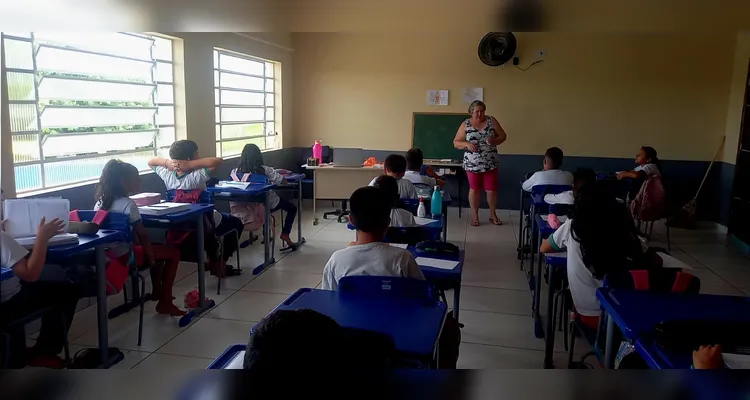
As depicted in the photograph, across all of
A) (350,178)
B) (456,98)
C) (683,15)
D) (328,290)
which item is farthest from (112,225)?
(456,98)

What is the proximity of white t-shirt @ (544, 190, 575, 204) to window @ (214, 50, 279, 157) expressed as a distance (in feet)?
12.2

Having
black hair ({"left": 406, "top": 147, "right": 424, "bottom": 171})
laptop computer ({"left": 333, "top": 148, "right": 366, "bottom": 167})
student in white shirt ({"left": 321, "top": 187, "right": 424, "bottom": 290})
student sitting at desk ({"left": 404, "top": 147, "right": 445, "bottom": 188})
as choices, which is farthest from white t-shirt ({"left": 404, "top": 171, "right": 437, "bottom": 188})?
student in white shirt ({"left": 321, "top": 187, "right": 424, "bottom": 290})

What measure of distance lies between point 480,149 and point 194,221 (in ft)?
13.2

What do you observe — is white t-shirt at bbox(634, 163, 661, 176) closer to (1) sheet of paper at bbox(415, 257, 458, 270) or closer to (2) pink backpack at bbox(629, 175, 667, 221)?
(2) pink backpack at bbox(629, 175, 667, 221)

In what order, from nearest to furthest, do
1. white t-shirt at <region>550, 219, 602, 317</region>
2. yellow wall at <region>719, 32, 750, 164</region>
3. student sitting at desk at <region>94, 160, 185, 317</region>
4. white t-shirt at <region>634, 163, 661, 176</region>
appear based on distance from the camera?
white t-shirt at <region>550, 219, 602, 317</region> < student sitting at desk at <region>94, 160, 185, 317</region> < white t-shirt at <region>634, 163, 661, 176</region> < yellow wall at <region>719, 32, 750, 164</region>

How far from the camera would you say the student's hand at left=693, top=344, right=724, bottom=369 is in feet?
4.04

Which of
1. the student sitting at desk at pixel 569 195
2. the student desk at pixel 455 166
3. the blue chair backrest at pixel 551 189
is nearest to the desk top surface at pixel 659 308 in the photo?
the student sitting at desk at pixel 569 195

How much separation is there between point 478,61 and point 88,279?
601 centimetres

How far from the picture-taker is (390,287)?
201cm

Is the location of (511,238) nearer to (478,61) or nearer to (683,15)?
(478,61)

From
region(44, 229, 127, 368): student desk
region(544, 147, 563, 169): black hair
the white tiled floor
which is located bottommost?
the white tiled floor

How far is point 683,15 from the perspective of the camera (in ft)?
1.05

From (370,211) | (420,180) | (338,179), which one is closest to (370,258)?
(370,211)

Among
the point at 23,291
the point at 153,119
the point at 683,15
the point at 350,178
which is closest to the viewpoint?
the point at 683,15
